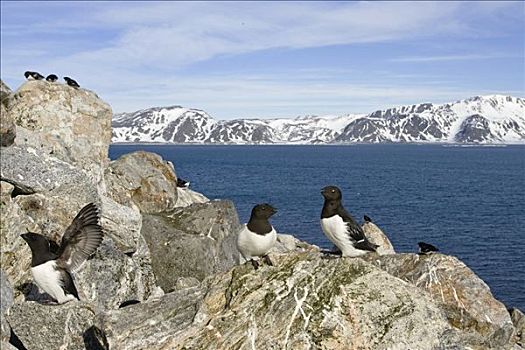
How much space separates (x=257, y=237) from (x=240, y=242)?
582mm

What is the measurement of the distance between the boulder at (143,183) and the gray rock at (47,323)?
44.6 ft

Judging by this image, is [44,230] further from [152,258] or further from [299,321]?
[299,321]

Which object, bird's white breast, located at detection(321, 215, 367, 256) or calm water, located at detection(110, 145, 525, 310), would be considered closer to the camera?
bird's white breast, located at detection(321, 215, 367, 256)

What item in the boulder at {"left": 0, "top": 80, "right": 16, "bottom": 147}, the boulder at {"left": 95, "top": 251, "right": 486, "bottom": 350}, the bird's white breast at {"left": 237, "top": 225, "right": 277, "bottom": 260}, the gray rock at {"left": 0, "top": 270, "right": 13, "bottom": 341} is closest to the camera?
the boulder at {"left": 95, "top": 251, "right": 486, "bottom": 350}

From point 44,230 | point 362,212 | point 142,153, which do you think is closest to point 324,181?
point 362,212

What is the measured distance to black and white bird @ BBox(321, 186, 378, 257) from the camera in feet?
47.0

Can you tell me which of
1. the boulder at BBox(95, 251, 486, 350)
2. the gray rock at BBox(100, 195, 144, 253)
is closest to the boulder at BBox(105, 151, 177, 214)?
the gray rock at BBox(100, 195, 144, 253)

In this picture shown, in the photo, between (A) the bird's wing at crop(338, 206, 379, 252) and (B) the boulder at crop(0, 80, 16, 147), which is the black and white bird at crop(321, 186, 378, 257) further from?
(B) the boulder at crop(0, 80, 16, 147)

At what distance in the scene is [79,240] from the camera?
15.9 meters

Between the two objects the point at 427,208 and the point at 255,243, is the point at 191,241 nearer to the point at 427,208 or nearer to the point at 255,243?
the point at 255,243

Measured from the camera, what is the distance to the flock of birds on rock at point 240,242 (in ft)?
44.8

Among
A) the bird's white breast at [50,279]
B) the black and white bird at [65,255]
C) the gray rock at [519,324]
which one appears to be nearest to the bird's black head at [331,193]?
the black and white bird at [65,255]

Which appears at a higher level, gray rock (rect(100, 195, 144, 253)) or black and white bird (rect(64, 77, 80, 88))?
black and white bird (rect(64, 77, 80, 88))

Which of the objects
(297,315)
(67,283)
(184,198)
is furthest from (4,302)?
(184,198)
